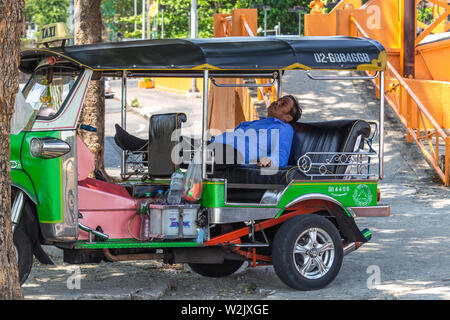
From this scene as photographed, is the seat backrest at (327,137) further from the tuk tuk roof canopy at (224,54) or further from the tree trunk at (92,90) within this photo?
the tree trunk at (92,90)

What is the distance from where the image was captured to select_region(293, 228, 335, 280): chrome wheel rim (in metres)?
7.41

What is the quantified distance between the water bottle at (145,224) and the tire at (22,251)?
1.01 meters

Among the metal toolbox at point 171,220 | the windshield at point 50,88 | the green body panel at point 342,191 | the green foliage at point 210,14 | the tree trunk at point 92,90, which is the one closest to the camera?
the windshield at point 50,88

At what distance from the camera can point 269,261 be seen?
7.59 metres

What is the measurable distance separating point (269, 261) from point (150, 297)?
1.19 metres

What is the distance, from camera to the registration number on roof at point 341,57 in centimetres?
741

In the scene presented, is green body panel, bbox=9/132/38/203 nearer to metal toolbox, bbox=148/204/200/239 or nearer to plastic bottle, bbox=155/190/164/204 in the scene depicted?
metal toolbox, bbox=148/204/200/239

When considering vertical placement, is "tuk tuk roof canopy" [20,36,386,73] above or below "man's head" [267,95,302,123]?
above

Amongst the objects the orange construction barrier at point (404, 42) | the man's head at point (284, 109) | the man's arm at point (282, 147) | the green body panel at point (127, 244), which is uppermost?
the orange construction barrier at point (404, 42)

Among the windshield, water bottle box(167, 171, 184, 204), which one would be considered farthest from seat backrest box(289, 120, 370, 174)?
the windshield

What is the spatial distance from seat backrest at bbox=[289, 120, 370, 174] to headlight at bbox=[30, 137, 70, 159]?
103 inches

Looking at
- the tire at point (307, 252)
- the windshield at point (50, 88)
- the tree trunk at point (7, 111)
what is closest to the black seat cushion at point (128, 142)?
the windshield at point (50, 88)

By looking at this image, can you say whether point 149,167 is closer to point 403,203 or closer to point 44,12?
point 403,203

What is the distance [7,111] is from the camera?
5227mm
